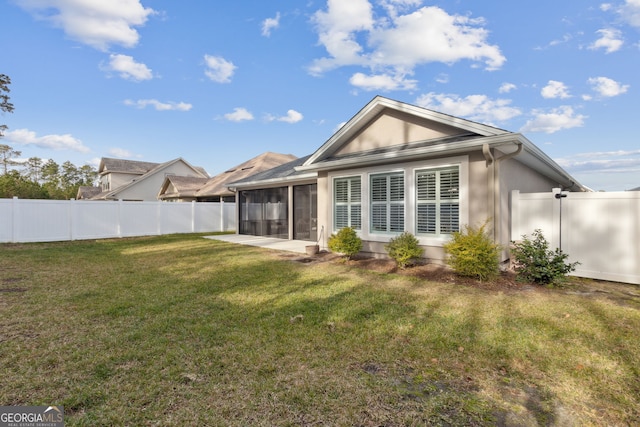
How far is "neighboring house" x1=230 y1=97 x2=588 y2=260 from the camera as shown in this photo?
693 centimetres

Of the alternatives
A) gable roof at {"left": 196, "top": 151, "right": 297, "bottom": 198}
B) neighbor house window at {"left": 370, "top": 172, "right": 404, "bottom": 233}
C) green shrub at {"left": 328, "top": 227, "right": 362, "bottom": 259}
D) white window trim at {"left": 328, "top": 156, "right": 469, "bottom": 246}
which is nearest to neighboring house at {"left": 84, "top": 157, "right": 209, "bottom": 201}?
gable roof at {"left": 196, "top": 151, "right": 297, "bottom": 198}

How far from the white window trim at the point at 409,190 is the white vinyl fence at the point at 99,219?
12761 millimetres

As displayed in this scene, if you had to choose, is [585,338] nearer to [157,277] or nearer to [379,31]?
[157,277]

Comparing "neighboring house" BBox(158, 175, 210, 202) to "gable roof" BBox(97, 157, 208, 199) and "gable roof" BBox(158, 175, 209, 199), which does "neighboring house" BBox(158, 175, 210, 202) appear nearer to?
"gable roof" BBox(158, 175, 209, 199)

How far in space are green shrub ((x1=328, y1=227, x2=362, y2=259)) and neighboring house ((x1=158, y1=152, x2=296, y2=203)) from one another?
16.0m

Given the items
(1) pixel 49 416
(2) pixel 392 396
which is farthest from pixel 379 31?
(1) pixel 49 416

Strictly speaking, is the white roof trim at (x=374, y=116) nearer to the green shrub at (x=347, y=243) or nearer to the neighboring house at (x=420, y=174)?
the neighboring house at (x=420, y=174)

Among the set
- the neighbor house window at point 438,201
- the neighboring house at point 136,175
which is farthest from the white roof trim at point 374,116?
the neighboring house at point 136,175

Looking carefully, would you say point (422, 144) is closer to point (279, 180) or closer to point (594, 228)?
point (594, 228)

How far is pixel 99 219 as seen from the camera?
51.4ft

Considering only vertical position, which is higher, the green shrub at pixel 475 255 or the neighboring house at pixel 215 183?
the neighboring house at pixel 215 183

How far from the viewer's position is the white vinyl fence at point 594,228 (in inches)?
240

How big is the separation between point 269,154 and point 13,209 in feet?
59.5

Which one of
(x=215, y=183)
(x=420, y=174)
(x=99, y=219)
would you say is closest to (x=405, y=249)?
(x=420, y=174)
